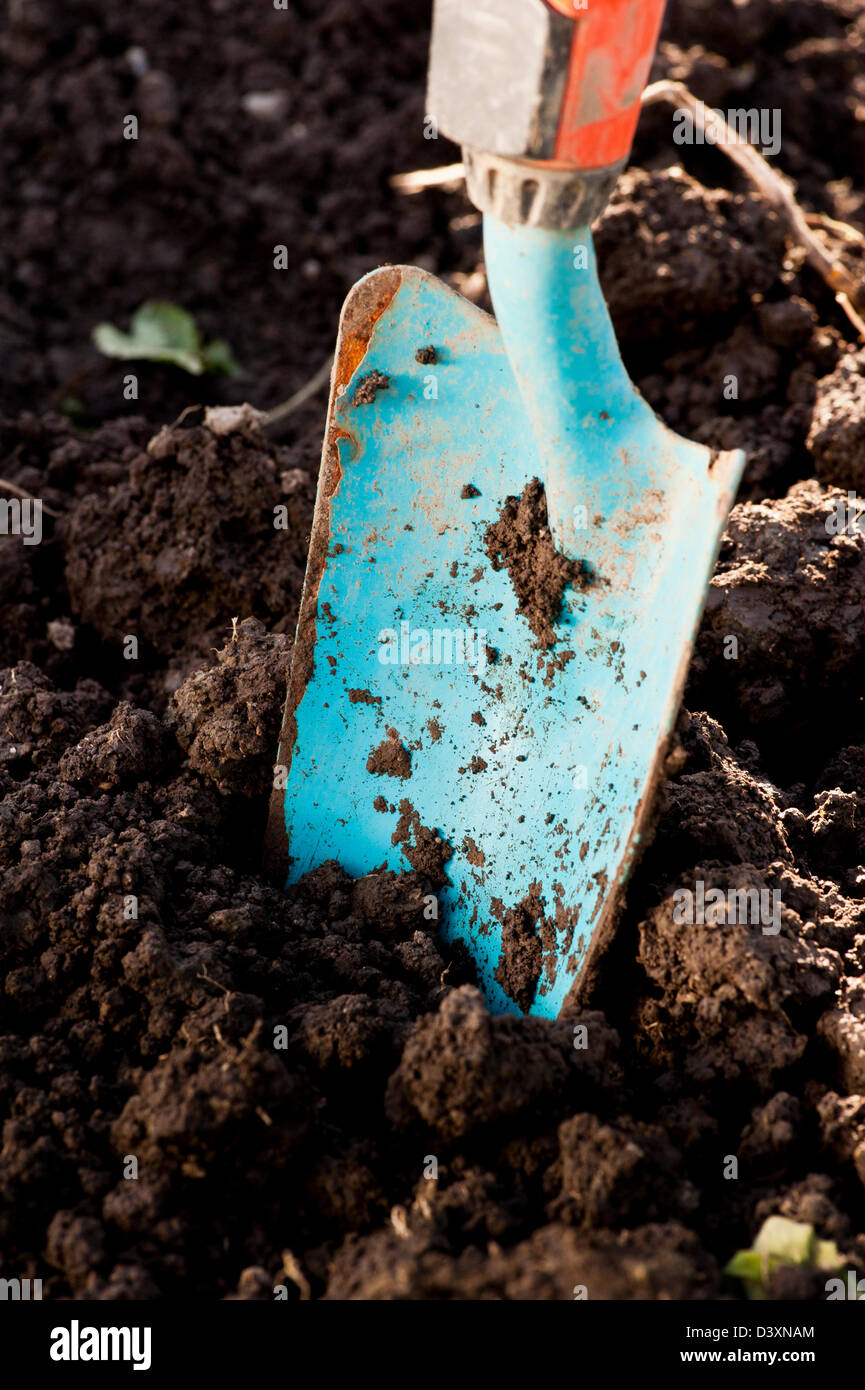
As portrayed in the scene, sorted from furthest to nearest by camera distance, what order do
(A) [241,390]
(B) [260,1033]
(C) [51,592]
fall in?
(A) [241,390]
(C) [51,592]
(B) [260,1033]

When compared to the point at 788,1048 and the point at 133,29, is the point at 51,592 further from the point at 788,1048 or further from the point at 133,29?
the point at 133,29

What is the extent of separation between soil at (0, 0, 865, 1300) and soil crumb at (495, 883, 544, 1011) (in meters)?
0.01

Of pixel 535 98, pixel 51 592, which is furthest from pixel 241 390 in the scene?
pixel 535 98

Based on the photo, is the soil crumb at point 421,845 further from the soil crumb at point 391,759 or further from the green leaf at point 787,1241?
the green leaf at point 787,1241

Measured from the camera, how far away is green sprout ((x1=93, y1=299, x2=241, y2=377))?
9.00 feet

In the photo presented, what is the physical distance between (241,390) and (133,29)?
1.16 meters

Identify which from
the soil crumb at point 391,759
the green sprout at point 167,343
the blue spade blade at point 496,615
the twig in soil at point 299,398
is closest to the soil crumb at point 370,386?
the blue spade blade at point 496,615

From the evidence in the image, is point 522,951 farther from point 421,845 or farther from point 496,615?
point 496,615

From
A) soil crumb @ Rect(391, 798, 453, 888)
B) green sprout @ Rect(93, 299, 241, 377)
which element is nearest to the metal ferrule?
soil crumb @ Rect(391, 798, 453, 888)

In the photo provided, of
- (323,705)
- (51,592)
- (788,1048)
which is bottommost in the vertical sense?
(788,1048)

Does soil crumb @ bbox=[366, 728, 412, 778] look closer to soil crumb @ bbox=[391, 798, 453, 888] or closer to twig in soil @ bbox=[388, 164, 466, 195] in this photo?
soil crumb @ bbox=[391, 798, 453, 888]

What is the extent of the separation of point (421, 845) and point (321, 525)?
0.49 m

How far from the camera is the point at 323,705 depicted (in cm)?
183

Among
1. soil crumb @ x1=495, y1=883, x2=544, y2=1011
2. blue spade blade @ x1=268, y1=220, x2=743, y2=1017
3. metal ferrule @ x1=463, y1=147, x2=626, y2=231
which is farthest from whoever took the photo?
soil crumb @ x1=495, y1=883, x2=544, y2=1011
